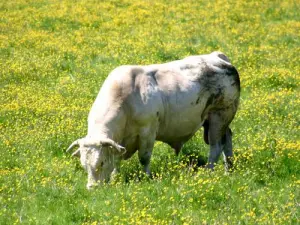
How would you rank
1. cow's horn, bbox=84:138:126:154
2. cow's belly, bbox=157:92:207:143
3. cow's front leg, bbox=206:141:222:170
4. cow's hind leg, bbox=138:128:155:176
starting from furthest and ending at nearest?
cow's front leg, bbox=206:141:222:170 < cow's belly, bbox=157:92:207:143 < cow's hind leg, bbox=138:128:155:176 < cow's horn, bbox=84:138:126:154

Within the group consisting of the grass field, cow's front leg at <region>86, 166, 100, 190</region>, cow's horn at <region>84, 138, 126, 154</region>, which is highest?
cow's horn at <region>84, 138, 126, 154</region>

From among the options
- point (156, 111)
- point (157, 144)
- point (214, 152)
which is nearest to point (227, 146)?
point (214, 152)

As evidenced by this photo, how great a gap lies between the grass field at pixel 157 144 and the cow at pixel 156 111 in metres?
0.42

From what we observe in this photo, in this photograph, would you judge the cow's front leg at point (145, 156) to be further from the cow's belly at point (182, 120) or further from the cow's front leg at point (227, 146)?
the cow's front leg at point (227, 146)

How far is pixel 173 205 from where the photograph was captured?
29.6 feet

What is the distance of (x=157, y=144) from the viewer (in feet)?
42.9

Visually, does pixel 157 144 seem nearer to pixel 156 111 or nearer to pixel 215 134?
pixel 215 134

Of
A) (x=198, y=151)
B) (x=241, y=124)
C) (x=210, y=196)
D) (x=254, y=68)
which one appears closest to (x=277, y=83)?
(x=254, y=68)

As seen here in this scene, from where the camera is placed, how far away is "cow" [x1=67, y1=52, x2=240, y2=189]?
10188mm

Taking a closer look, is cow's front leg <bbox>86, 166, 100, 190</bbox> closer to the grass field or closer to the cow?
the cow

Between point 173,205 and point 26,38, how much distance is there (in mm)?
14544

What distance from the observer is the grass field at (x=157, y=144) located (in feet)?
30.2

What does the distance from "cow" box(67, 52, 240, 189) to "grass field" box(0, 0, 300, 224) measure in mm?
423

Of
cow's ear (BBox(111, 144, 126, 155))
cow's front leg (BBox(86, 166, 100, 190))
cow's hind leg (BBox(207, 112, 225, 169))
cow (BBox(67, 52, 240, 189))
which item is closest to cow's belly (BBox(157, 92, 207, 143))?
cow (BBox(67, 52, 240, 189))
